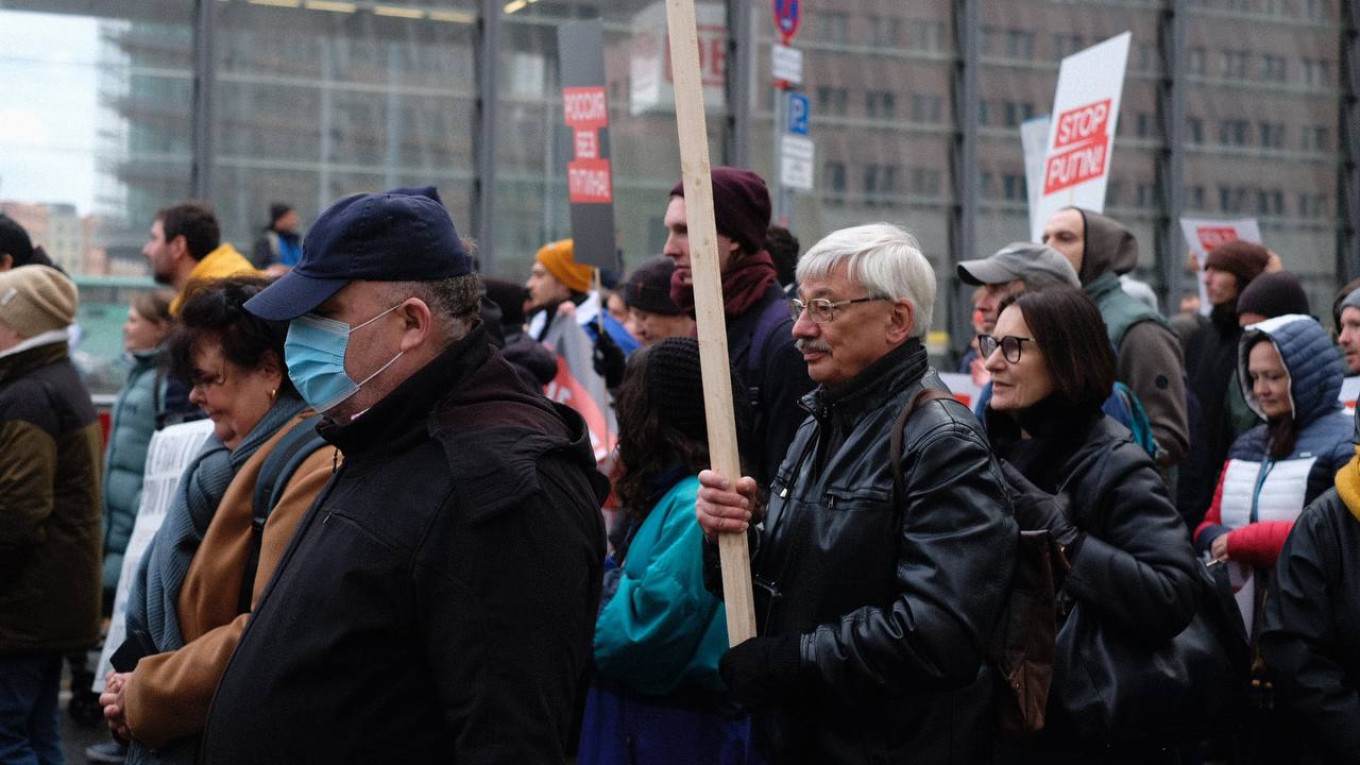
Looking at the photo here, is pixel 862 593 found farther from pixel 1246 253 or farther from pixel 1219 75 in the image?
pixel 1219 75

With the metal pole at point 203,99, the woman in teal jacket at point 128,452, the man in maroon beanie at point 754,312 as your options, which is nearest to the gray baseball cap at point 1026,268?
the man in maroon beanie at point 754,312

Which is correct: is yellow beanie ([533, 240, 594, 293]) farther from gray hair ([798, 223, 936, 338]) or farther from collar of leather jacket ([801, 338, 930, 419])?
collar of leather jacket ([801, 338, 930, 419])

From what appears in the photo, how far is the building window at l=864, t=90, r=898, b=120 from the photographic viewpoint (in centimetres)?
1548

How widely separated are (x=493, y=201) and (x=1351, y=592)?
10.7 meters

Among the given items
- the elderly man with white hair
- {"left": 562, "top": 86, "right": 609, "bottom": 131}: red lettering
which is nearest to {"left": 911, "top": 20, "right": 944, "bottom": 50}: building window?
{"left": 562, "top": 86, "right": 609, "bottom": 131}: red lettering

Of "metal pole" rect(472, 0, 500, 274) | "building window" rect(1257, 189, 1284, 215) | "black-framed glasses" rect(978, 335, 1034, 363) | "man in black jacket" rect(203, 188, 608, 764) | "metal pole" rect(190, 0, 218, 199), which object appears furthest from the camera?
"building window" rect(1257, 189, 1284, 215)

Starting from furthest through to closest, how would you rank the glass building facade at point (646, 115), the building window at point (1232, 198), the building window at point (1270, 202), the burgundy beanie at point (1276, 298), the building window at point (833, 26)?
the building window at point (1270, 202) → the building window at point (1232, 198) → the building window at point (833, 26) → the glass building facade at point (646, 115) → the burgundy beanie at point (1276, 298)

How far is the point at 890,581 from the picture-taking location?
3.25 meters

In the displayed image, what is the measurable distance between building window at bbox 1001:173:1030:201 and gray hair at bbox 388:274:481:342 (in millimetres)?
13504

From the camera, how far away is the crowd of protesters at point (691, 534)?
8.40 feet

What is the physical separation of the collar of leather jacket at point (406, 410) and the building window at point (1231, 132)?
15.2 metres

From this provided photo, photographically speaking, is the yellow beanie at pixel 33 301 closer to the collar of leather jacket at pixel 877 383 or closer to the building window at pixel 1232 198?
the collar of leather jacket at pixel 877 383

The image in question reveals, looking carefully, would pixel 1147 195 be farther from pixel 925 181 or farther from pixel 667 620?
pixel 667 620

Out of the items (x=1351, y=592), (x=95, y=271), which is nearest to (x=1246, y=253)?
(x=1351, y=592)
